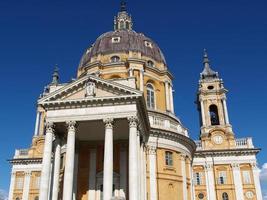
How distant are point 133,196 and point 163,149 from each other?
9944 mm

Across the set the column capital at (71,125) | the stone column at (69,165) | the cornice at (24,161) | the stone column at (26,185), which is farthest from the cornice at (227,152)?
the stone column at (69,165)

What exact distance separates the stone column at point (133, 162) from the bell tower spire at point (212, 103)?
77.5 feet

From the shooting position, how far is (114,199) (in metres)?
16.2

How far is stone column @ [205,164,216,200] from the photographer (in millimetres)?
40688

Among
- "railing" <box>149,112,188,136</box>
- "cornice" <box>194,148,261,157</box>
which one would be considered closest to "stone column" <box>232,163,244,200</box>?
"cornice" <box>194,148,261,157</box>

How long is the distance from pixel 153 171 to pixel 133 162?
7.46m

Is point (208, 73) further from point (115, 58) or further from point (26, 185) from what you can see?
point (26, 185)

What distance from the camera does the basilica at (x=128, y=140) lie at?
910 inches

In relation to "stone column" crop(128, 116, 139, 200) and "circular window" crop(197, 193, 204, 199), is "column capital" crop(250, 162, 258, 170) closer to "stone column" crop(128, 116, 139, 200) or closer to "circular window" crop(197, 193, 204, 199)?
"circular window" crop(197, 193, 204, 199)

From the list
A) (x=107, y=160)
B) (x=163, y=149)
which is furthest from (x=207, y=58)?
(x=107, y=160)

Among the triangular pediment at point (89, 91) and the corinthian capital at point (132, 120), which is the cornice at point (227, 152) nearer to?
the corinthian capital at point (132, 120)

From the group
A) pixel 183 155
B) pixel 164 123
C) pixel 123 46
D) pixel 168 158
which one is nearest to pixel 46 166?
pixel 168 158

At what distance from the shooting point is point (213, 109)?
1903 inches

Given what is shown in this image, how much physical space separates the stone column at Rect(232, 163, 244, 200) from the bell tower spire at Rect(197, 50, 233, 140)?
527 cm
